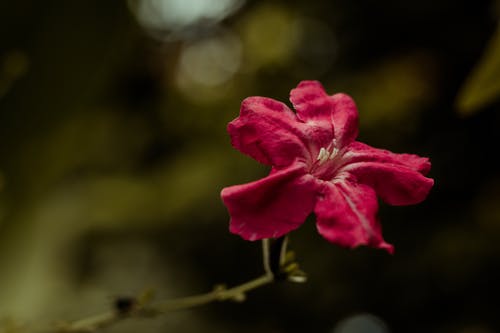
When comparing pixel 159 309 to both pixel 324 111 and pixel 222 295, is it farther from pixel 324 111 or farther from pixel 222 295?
pixel 324 111

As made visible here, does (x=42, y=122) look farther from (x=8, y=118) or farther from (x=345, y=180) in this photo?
(x=345, y=180)

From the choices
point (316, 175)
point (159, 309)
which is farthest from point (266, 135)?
point (159, 309)

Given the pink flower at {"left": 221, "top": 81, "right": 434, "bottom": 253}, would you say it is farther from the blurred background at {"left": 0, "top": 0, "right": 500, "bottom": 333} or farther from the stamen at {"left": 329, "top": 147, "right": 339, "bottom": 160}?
the blurred background at {"left": 0, "top": 0, "right": 500, "bottom": 333}

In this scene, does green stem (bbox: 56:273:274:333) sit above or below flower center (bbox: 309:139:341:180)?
below

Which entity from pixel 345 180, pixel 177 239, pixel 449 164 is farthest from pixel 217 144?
pixel 345 180

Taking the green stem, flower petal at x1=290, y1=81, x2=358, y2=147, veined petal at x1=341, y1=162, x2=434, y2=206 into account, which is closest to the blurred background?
the green stem
